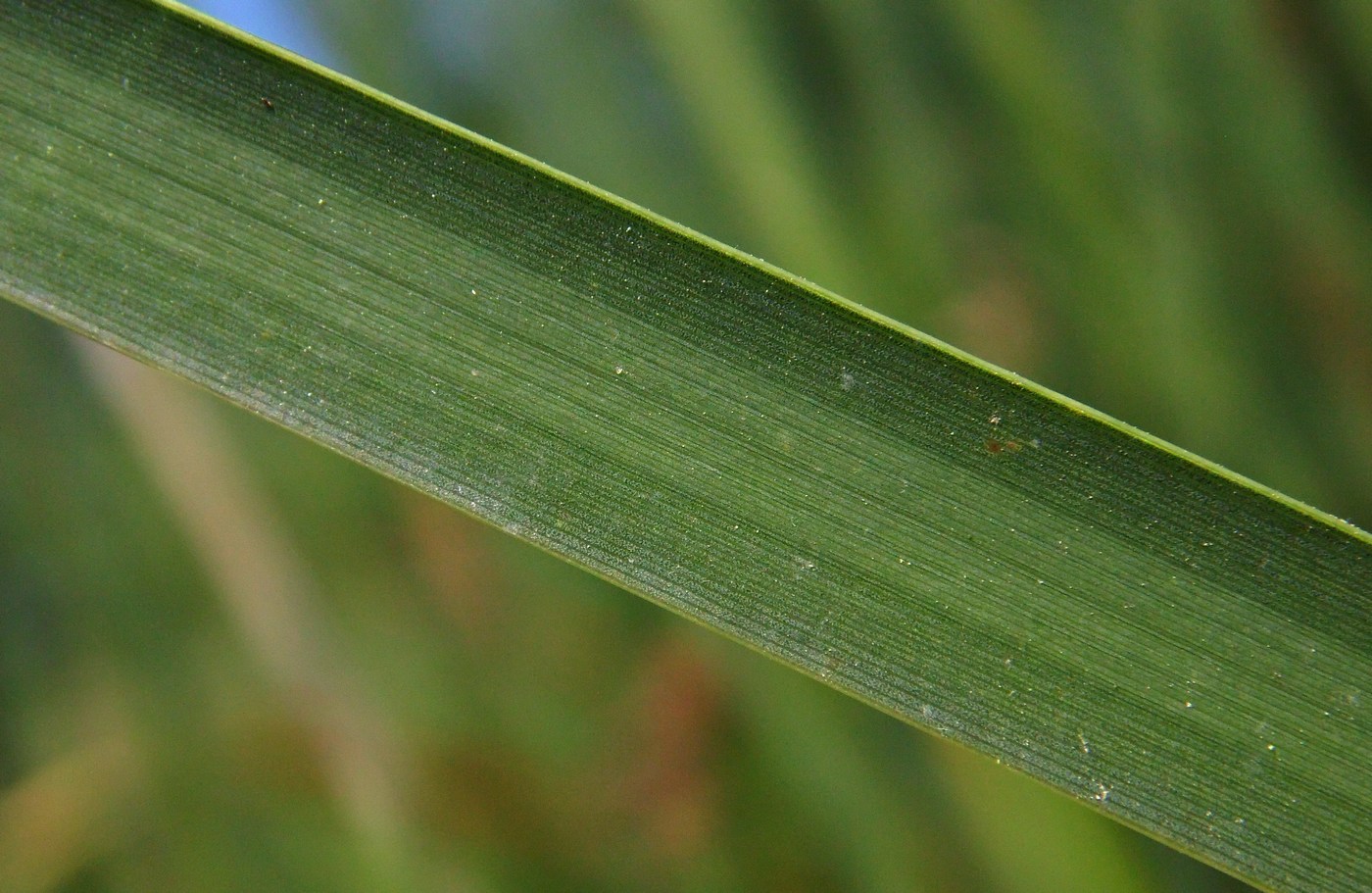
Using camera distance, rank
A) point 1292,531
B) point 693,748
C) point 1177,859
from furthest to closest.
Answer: point 693,748
point 1177,859
point 1292,531

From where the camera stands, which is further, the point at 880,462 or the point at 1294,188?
the point at 1294,188

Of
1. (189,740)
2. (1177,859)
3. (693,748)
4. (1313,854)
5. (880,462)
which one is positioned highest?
(880,462)

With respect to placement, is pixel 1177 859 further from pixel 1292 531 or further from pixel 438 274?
pixel 438 274

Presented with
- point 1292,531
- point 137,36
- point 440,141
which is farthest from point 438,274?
point 1292,531

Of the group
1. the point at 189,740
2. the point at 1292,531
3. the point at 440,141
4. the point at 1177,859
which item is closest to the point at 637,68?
the point at 440,141

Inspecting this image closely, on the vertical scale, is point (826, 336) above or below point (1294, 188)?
below

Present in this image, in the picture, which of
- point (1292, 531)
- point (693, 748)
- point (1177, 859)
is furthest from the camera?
point (693, 748)

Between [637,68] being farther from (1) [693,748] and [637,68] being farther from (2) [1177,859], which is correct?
(2) [1177,859]
